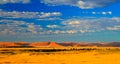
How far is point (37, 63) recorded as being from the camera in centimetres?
2738

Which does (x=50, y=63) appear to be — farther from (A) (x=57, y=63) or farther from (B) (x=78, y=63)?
(B) (x=78, y=63)

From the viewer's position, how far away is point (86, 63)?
26.5 metres

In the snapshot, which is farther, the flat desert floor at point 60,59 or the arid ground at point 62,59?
the arid ground at point 62,59

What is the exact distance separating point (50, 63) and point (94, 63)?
164 inches

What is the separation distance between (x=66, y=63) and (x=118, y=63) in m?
4.87

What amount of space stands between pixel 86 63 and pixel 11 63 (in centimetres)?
732

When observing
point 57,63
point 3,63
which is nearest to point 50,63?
point 57,63

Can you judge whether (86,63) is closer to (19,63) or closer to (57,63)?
(57,63)

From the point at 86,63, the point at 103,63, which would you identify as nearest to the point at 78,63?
the point at 86,63

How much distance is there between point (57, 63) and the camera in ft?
87.6

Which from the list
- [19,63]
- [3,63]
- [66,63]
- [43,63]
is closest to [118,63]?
[66,63]

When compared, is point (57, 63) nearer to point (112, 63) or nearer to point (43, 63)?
point (43, 63)

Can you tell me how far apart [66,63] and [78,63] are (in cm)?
114

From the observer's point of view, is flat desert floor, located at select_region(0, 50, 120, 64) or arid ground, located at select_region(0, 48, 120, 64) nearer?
flat desert floor, located at select_region(0, 50, 120, 64)
